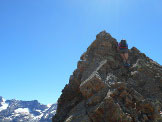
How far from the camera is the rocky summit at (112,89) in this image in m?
13.4

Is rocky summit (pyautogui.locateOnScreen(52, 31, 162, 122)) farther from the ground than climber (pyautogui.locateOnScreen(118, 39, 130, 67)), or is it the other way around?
climber (pyautogui.locateOnScreen(118, 39, 130, 67))

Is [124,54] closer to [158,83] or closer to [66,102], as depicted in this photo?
[158,83]

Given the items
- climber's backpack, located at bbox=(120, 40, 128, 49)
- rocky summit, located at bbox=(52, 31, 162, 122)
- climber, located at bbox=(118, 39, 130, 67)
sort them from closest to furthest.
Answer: rocky summit, located at bbox=(52, 31, 162, 122) < climber, located at bbox=(118, 39, 130, 67) < climber's backpack, located at bbox=(120, 40, 128, 49)

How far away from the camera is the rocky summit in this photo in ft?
43.8

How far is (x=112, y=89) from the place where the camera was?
Result: 1486 centimetres

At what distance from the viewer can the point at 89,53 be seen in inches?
888

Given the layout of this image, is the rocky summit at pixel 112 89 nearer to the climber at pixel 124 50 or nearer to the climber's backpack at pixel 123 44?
the climber at pixel 124 50

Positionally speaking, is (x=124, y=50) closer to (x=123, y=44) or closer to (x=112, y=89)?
(x=123, y=44)

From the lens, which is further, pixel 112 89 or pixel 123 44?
pixel 123 44

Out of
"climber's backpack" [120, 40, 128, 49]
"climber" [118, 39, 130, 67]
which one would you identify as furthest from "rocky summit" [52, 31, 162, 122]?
"climber's backpack" [120, 40, 128, 49]

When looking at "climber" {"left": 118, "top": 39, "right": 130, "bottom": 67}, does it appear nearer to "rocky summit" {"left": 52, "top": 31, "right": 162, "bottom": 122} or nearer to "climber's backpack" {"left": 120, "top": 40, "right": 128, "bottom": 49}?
"climber's backpack" {"left": 120, "top": 40, "right": 128, "bottom": 49}

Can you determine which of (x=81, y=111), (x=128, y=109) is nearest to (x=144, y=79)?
(x=128, y=109)

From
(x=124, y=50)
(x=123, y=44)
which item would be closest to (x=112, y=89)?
(x=124, y=50)

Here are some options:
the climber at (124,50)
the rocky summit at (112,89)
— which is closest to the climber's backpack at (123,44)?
the climber at (124,50)
